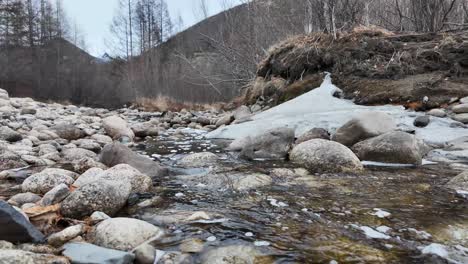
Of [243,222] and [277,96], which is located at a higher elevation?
[277,96]

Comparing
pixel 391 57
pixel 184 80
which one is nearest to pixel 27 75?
pixel 184 80

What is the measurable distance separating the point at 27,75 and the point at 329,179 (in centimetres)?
2576

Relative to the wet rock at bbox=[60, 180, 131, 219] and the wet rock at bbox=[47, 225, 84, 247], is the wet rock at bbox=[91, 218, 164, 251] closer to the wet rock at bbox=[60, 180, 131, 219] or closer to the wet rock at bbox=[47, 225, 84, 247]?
the wet rock at bbox=[47, 225, 84, 247]

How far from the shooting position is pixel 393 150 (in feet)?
13.2

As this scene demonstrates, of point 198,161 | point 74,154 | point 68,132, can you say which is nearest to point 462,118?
point 198,161

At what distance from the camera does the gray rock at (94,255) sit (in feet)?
5.67

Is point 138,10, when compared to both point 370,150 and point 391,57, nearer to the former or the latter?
point 391,57

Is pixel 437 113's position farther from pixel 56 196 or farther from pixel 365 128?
pixel 56 196

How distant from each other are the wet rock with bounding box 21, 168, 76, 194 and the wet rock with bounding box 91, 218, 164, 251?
3.96ft

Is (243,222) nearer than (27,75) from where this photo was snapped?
Yes

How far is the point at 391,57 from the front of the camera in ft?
23.5

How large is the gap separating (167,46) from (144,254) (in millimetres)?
31965

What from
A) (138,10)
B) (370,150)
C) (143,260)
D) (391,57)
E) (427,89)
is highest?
(138,10)

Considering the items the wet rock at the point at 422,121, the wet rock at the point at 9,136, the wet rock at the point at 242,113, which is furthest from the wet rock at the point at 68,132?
the wet rock at the point at 422,121
